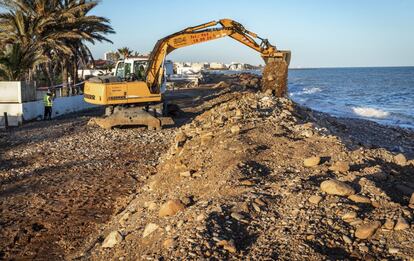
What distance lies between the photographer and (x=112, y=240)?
6250mm

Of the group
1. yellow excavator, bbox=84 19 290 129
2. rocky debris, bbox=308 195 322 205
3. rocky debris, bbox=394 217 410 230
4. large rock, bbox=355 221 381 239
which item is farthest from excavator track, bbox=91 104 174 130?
rocky debris, bbox=394 217 410 230

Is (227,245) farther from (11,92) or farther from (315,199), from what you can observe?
(11,92)

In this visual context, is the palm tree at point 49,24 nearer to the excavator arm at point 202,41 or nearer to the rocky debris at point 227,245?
the excavator arm at point 202,41

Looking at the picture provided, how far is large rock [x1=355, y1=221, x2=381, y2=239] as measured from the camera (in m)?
5.32

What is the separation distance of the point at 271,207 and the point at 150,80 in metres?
11.4

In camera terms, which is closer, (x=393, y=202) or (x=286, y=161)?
(x=393, y=202)

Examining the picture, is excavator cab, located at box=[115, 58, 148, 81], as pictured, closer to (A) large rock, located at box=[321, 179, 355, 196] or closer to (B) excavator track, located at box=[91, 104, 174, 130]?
(B) excavator track, located at box=[91, 104, 174, 130]

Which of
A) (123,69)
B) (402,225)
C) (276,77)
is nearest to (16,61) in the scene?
(123,69)

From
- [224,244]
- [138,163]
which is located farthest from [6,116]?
[224,244]

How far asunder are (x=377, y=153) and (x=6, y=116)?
15.2m

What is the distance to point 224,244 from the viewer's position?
5.23 metres

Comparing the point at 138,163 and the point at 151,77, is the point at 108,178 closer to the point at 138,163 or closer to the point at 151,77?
the point at 138,163

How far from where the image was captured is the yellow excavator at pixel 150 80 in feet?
53.5

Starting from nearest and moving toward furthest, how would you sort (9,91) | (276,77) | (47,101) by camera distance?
1. (276,77)
2. (9,91)
3. (47,101)
